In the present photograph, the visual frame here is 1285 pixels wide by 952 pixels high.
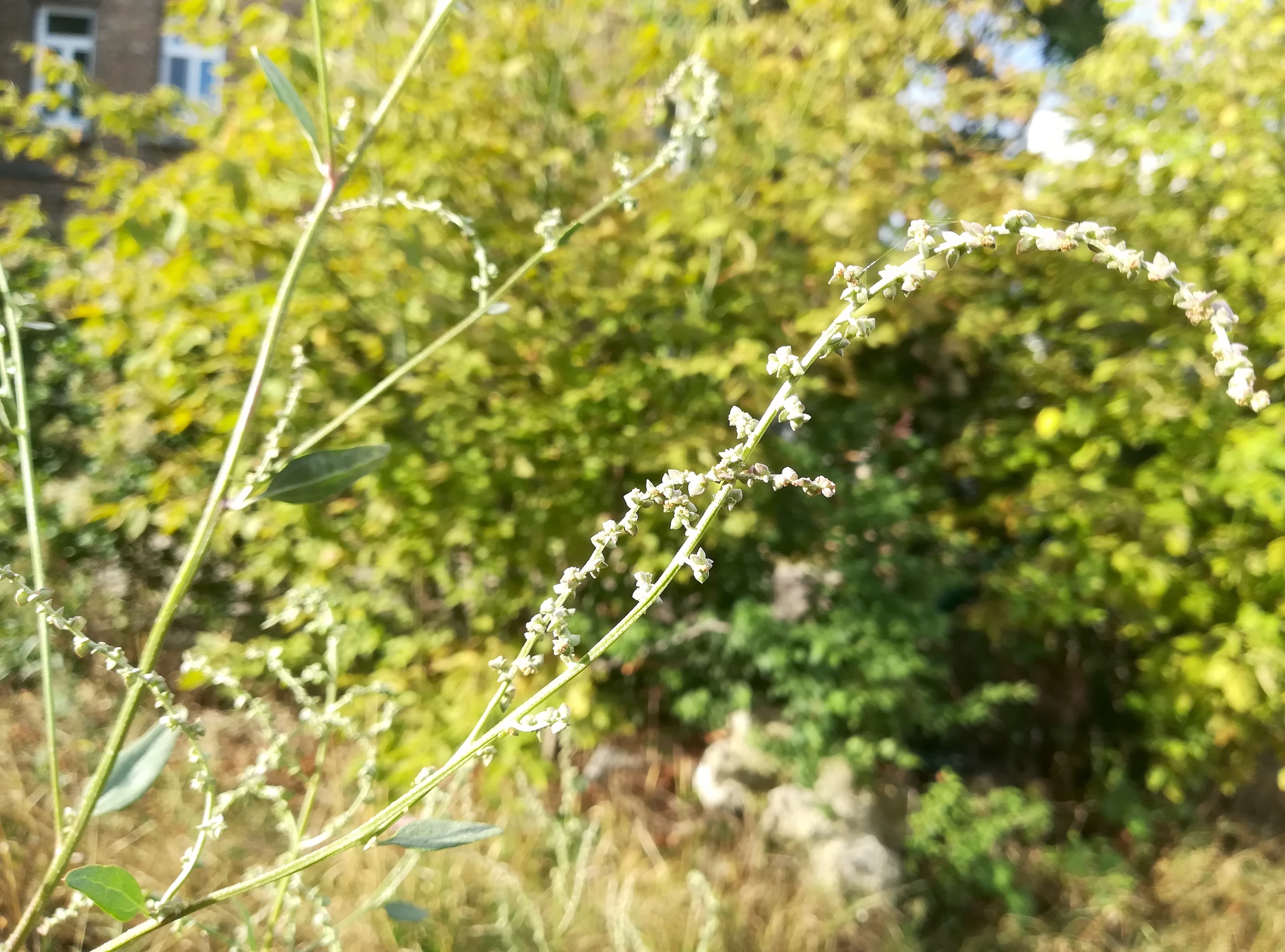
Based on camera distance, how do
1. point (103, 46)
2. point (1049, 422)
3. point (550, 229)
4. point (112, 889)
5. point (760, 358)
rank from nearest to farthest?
point (112, 889) → point (550, 229) → point (760, 358) → point (1049, 422) → point (103, 46)

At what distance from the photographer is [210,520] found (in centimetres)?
70

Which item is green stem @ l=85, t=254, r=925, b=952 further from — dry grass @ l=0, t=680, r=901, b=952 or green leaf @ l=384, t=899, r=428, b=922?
dry grass @ l=0, t=680, r=901, b=952

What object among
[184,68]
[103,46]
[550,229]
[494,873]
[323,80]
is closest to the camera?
[323,80]

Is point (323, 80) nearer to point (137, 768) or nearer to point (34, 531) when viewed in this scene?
point (34, 531)

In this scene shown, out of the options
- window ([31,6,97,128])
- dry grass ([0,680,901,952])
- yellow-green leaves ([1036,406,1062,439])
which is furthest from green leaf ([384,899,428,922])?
window ([31,6,97,128])

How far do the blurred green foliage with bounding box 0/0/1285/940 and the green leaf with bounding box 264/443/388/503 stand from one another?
1.55 meters

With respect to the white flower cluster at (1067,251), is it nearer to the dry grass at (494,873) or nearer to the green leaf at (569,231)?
the green leaf at (569,231)

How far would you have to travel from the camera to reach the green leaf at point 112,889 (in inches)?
22.2

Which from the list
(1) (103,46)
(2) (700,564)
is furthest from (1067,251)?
Answer: (1) (103,46)

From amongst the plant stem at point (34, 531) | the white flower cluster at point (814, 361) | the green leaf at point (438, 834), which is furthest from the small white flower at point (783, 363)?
the plant stem at point (34, 531)

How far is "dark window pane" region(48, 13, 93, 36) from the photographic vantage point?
12188 millimetres

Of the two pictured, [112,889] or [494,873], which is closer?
[112,889]

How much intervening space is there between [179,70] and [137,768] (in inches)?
555

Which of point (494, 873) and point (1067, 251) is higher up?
point (1067, 251)
